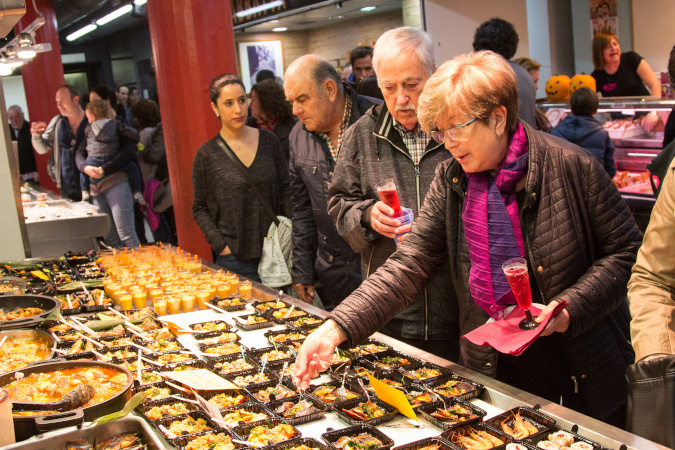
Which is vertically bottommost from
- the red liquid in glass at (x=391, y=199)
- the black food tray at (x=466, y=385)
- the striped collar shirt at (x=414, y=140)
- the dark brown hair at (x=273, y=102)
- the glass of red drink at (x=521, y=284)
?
the black food tray at (x=466, y=385)

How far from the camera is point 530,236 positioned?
2.12 m

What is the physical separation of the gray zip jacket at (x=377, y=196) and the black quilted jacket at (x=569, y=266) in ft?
1.39

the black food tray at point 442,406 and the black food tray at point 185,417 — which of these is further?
the black food tray at point 185,417

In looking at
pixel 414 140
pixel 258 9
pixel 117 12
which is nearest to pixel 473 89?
pixel 414 140

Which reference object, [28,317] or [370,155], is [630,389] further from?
[28,317]

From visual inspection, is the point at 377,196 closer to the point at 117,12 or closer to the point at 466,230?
the point at 466,230

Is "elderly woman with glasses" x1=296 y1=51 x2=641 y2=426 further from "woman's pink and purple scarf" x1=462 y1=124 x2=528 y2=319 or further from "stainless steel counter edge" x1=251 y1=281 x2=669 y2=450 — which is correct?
"stainless steel counter edge" x1=251 y1=281 x2=669 y2=450

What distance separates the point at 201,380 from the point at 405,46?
152cm

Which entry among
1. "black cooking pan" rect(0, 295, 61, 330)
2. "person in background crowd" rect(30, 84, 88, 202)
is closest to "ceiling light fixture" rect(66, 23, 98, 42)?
"person in background crowd" rect(30, 84, 88, 202)

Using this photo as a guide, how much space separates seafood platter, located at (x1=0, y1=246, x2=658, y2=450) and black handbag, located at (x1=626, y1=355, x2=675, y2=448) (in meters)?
0.11

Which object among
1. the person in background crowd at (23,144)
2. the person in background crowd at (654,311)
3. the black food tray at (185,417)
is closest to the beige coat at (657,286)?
the person in background crowd at (654,311)

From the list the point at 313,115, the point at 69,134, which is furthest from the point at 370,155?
the point at 69,134

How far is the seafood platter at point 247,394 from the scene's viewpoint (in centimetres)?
179

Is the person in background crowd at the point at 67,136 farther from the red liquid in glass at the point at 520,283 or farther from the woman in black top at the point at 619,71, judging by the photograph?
the red liquid in glass at the point at 520,283
